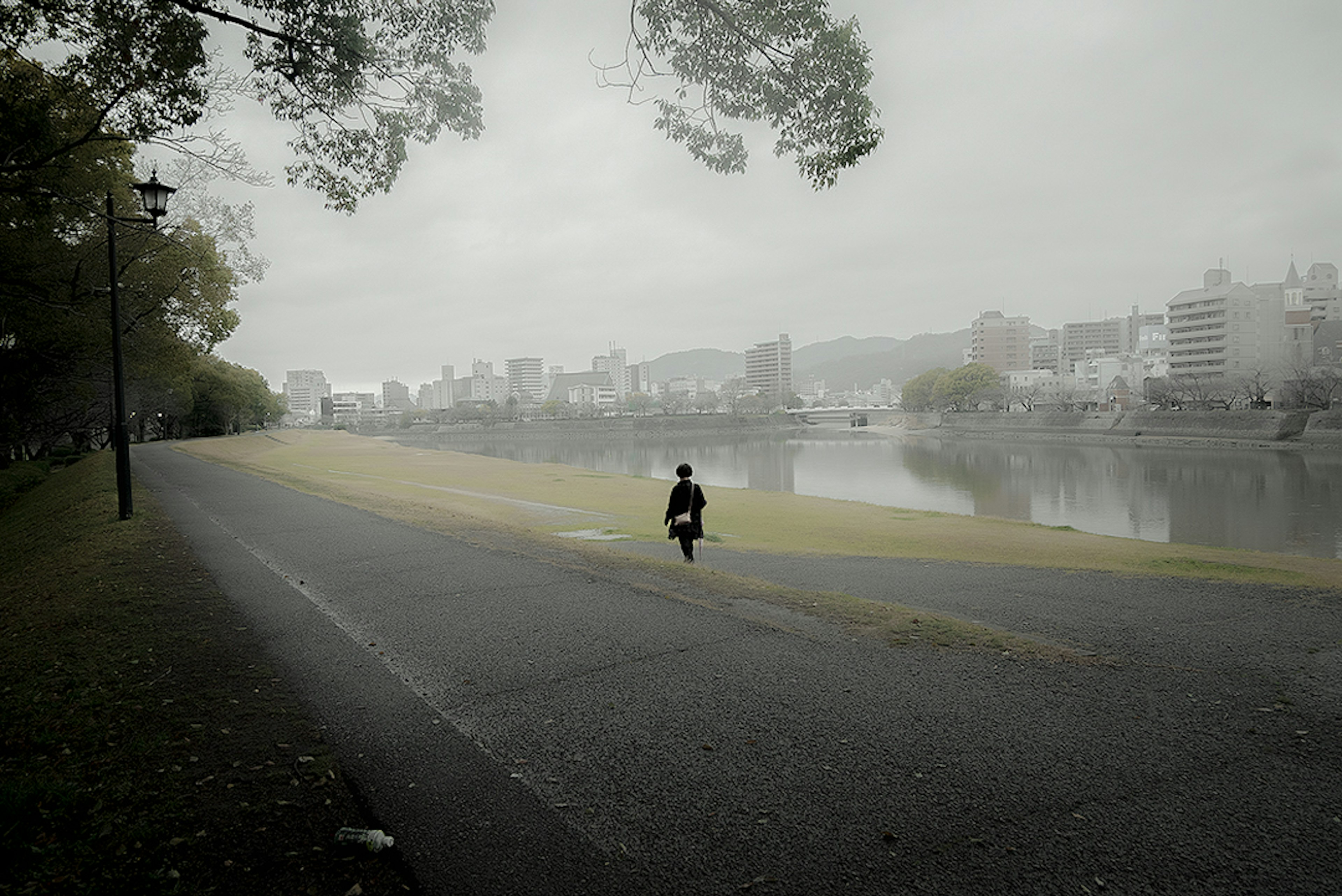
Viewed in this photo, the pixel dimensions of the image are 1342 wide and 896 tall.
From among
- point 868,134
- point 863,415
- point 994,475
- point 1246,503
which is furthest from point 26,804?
point 863,415

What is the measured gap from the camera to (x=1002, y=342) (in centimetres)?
15425

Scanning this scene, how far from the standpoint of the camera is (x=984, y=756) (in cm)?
350

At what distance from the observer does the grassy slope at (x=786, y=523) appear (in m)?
9.93

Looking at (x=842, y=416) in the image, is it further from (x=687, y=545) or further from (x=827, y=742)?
(x=827, y=742)

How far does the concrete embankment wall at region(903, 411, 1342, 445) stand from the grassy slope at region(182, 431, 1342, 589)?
153 feet

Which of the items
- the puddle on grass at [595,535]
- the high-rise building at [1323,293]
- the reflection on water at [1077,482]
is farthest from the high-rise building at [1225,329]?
the puddle on grass at [595,535]

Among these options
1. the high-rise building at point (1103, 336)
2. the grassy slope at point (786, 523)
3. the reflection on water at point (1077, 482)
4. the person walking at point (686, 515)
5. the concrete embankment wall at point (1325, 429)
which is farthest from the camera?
the high-rise building at point (1103, 336)

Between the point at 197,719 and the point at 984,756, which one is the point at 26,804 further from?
the point at 984,756

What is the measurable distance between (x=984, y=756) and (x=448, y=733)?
9.18ft

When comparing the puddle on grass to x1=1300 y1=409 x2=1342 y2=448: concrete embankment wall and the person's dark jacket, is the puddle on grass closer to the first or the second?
the person's dark jacket

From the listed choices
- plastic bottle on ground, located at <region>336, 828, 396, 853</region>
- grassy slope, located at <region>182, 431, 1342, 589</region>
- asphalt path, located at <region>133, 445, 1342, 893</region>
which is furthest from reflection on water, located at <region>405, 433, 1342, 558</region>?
plastic bottle on ground, located at <region>336, 828, 396, 853</region>

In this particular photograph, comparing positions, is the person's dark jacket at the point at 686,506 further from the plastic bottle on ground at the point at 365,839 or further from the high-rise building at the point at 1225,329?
the high-rise building at the point at 1225,329

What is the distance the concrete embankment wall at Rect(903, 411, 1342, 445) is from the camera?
4847cm

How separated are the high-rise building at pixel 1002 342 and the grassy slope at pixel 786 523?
145031 millimetres
